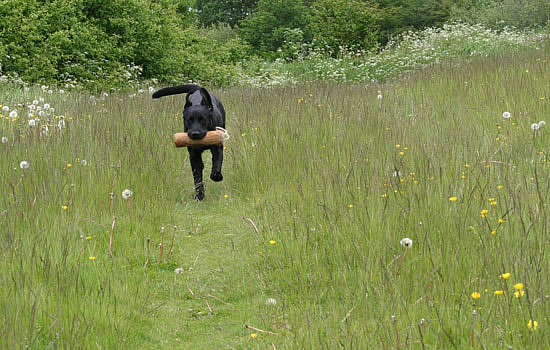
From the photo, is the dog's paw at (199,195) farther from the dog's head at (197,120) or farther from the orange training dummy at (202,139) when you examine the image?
the dog's head at (197,120)

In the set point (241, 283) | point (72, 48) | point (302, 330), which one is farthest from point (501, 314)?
point (72, 48)

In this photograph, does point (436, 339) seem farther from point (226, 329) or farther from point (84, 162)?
point (84, 162)

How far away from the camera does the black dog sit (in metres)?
6.00

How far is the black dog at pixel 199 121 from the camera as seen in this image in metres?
6.00

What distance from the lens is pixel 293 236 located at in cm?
388

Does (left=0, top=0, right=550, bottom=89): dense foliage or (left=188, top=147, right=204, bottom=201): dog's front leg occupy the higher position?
(left=0, top=0, right=550, bottom=89): dense foliage

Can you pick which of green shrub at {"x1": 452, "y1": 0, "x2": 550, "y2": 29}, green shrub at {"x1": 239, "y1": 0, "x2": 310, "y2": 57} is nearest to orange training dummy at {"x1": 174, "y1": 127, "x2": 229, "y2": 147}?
green shrub at {"x1": 452, "y1": 0, "x2": 550, "y2": 29}

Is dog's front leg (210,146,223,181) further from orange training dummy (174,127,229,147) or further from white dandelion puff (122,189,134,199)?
white dandelion puff (122,189,134,199)

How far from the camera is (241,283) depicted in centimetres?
382

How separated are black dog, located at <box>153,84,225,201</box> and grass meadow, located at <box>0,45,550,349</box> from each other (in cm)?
26

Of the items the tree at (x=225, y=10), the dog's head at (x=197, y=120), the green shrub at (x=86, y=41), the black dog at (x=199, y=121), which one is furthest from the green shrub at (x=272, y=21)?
the dog's head at (x=197, y=120)

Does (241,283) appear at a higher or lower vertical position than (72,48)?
lower

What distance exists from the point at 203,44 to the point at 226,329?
1943 centimetres

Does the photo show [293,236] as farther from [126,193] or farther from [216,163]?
[216,163]
